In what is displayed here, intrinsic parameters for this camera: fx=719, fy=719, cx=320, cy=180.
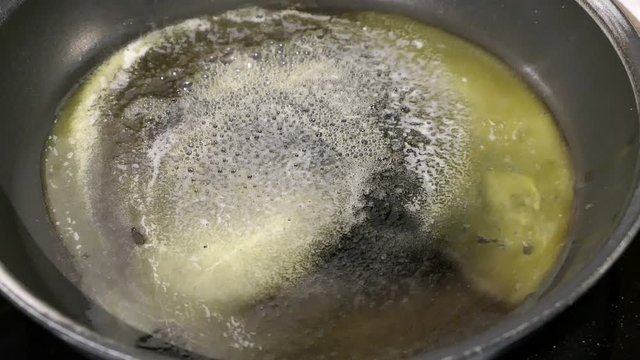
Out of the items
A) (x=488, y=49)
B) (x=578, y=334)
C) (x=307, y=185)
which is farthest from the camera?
(x=488, y=49)

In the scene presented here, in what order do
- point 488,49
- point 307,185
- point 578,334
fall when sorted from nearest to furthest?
point 578,334 < point 307,185 < point 488,49

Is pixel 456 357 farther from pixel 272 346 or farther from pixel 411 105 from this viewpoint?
pixel 411 105

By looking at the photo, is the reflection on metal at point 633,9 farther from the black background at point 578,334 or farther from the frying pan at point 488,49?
the black background at point 578,334

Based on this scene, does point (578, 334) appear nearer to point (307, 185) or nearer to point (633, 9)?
point (307, 185)

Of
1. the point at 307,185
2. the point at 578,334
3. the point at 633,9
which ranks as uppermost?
the point at 633,9

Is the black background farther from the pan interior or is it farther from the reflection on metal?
the reflection on metal

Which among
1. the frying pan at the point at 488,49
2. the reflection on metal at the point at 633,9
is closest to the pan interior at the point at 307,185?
the frying pan at the point at 488,49

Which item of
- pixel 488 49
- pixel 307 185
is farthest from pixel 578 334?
pixel 488 49

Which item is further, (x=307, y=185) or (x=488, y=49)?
(x=488, y=49)
